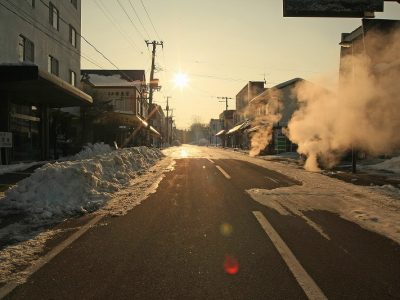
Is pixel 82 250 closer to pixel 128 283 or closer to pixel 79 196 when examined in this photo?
pixel 128 283

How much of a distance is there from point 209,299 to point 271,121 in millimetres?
39244

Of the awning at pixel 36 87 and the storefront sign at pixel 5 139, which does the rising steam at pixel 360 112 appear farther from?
the storefront sign at pixel 5 139

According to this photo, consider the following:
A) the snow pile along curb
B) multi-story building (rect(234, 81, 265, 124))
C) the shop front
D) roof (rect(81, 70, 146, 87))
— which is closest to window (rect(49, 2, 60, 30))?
the shop front

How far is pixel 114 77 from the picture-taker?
5894 centimetres

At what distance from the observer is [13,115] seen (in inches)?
719

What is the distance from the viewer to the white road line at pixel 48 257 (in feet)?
12.2

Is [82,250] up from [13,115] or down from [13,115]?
down

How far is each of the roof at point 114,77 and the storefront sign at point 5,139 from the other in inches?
1513

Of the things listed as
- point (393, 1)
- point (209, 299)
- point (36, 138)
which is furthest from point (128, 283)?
point (36, 138)

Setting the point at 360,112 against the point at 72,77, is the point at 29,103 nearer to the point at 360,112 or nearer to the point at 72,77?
the point at 72,77

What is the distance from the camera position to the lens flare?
4.29 meters

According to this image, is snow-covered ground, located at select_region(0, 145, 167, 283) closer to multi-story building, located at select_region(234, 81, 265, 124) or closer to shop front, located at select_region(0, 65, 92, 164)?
shop front, located at select_region(0, 65, 92, 164)

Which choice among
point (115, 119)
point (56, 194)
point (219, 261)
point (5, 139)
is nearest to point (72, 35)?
point (115, 119)

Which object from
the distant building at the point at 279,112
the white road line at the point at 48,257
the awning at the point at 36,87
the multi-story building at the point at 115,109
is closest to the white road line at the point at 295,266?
the white road line at the point at 48,257
